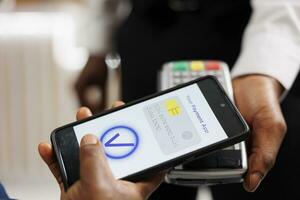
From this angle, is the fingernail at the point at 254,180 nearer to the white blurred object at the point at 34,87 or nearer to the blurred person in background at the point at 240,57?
the blurred person in background at the point at 240,57

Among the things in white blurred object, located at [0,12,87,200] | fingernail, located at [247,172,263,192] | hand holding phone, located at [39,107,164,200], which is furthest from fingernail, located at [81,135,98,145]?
white blurred object, located at [0,12,87,200]

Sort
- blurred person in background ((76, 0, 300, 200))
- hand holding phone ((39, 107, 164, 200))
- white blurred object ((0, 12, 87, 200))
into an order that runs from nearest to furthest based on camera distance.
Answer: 1. hand holding phone ((39, 107, 164, 200))
2. blurred person in background ((76, 0, 300, 200))
3. white blurred object ((0, 12, 87, 200))

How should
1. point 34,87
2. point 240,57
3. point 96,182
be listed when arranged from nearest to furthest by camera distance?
point 96,182
point 240,57
point 34,87

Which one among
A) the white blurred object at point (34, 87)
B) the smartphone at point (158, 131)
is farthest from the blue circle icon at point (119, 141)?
the white blurred object at point (34, 87)

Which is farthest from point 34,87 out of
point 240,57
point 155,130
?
point 155,130

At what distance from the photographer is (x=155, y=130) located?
449mm

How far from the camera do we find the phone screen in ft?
1.41

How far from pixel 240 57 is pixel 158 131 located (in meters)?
0.23

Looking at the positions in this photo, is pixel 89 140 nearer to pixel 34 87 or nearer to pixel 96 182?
pixel 96 182

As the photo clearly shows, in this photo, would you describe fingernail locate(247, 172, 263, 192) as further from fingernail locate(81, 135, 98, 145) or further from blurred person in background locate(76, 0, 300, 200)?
fingernail locate(81, 135, 98, 145)

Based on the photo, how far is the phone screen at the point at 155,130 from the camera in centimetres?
43

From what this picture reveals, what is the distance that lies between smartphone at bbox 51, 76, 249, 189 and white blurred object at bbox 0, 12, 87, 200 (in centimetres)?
67

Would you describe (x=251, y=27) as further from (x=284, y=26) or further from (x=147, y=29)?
(x=147, y=29)

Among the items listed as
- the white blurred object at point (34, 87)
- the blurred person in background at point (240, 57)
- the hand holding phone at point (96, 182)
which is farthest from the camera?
the white blurred object at point (34, 87)
